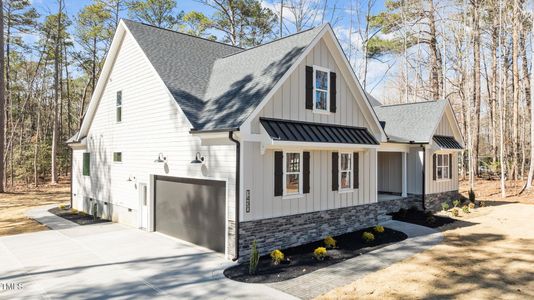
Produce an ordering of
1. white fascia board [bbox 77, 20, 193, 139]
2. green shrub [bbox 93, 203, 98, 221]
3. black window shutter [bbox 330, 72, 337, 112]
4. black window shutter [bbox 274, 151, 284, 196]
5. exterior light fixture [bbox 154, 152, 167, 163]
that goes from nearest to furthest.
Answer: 1. black window shutter [bbox 274, 151, 284, 196]
2. black window shutter [bbox 330, 72, 337, 112]
3. exterior light fixture [bbox 154, 152, 167, 163]
4. white fascia board [bbox 77, 20, 193, 139]
5. green shrub [bbox 93, 203, 98, 221]

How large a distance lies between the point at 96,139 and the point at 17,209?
6.66 meters

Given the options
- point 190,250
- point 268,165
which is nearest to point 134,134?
point 190,250

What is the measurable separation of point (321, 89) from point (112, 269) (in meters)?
8.44

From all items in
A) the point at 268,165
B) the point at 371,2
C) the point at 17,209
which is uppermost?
the point at 371,2

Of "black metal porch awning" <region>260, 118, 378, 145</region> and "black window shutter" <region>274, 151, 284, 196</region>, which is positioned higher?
"black metal porch awning" <region>260, 118, 378, 145</region>

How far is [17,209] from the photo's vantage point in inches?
746

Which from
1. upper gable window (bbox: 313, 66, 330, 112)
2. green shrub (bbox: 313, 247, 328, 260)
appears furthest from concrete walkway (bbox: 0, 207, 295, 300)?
upper gable window (bbox: 313, 66, 330, 112)

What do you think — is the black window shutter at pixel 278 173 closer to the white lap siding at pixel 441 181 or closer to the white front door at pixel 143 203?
the white front door at pixel 143 203

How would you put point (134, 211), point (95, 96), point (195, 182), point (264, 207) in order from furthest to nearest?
point (95, 96) < point (134, 211) < point (195, 182) < point (264, 207)

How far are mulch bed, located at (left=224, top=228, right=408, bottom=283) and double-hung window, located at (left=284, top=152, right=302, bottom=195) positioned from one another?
1821mm

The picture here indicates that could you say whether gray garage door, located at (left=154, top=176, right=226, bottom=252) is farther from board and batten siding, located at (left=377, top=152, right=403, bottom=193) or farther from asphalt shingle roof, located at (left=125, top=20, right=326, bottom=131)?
board and batten siding, located at (left=377, top=152, right=403, bottom=193)

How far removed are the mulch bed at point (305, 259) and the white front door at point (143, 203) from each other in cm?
589

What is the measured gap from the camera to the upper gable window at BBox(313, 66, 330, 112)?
38.5 feet

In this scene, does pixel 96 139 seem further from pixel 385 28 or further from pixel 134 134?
pixel 385 28
